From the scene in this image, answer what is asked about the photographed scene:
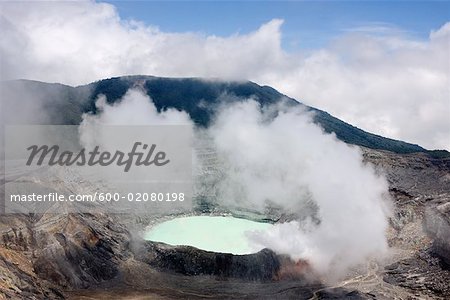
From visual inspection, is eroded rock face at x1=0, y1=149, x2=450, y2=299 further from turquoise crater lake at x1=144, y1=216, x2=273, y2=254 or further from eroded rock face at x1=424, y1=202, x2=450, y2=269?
turquoise crater lake at x1=144, y1=216, x2=273, y2=254

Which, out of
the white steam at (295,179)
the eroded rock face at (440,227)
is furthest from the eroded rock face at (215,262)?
the eroded rock face at (440,227)

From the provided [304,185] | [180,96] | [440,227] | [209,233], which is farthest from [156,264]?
[180,96]

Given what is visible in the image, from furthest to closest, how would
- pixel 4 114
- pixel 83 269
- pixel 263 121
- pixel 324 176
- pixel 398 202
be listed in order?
pixel 263 121 < pixel 4 114 < pixel 324 176 < pixel 398 202 < pixel 83 269

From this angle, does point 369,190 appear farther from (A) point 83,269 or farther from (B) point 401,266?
(A) point 83,269

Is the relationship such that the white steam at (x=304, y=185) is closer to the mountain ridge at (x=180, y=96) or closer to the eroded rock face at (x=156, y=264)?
the eroded rock face at (x=156, y=264)

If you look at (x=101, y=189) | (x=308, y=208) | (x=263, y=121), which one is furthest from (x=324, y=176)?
(x=263, y=121)

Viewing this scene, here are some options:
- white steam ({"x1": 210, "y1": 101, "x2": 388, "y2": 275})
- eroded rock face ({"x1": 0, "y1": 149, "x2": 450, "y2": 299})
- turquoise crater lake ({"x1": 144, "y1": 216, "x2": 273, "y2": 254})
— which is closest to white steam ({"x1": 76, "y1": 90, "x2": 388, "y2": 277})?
white steam ({"x1": 210, "y1": 101, "x2": 388, "y2": 275})
